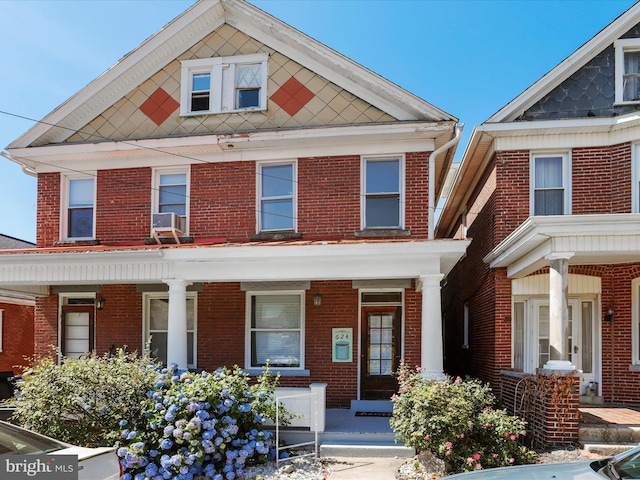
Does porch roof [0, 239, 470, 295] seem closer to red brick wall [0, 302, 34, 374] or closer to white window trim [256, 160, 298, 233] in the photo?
white window trim [256, 160, 298, 233]

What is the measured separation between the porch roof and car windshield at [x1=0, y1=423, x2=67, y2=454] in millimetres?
4973

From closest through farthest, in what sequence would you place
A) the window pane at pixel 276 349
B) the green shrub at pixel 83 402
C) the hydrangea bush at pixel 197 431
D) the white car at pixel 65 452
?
the white car at pixel 65 452 < the hydrangea bush at pixel 197 431 < the green shrub at pixel 83 402 < the window pane at pixel 276 349

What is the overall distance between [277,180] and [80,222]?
16.0 ft

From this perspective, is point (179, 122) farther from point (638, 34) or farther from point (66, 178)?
point (638, 34)

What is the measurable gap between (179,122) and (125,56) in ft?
6.65

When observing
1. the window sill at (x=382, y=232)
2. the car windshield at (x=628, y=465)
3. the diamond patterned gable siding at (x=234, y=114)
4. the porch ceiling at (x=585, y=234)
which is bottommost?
the car windshield at (x=628, y=465)

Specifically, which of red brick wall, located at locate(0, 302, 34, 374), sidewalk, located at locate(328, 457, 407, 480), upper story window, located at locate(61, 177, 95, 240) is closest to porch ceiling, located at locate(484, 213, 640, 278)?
sidewalk, located at locate(328, 457, 407, 480)

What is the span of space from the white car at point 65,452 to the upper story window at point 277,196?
721 cm

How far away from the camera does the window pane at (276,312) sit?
1140 centimetres

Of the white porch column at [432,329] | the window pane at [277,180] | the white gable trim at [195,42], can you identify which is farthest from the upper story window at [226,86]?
the white porch column at [432,329]

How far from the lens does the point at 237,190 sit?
11.6m

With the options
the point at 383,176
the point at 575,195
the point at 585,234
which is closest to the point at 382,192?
the point at 383,176

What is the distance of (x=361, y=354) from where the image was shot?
1110 cm

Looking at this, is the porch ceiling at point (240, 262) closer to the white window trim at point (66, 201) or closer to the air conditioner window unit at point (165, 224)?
the air conditioner window unit at point (165, 224)
